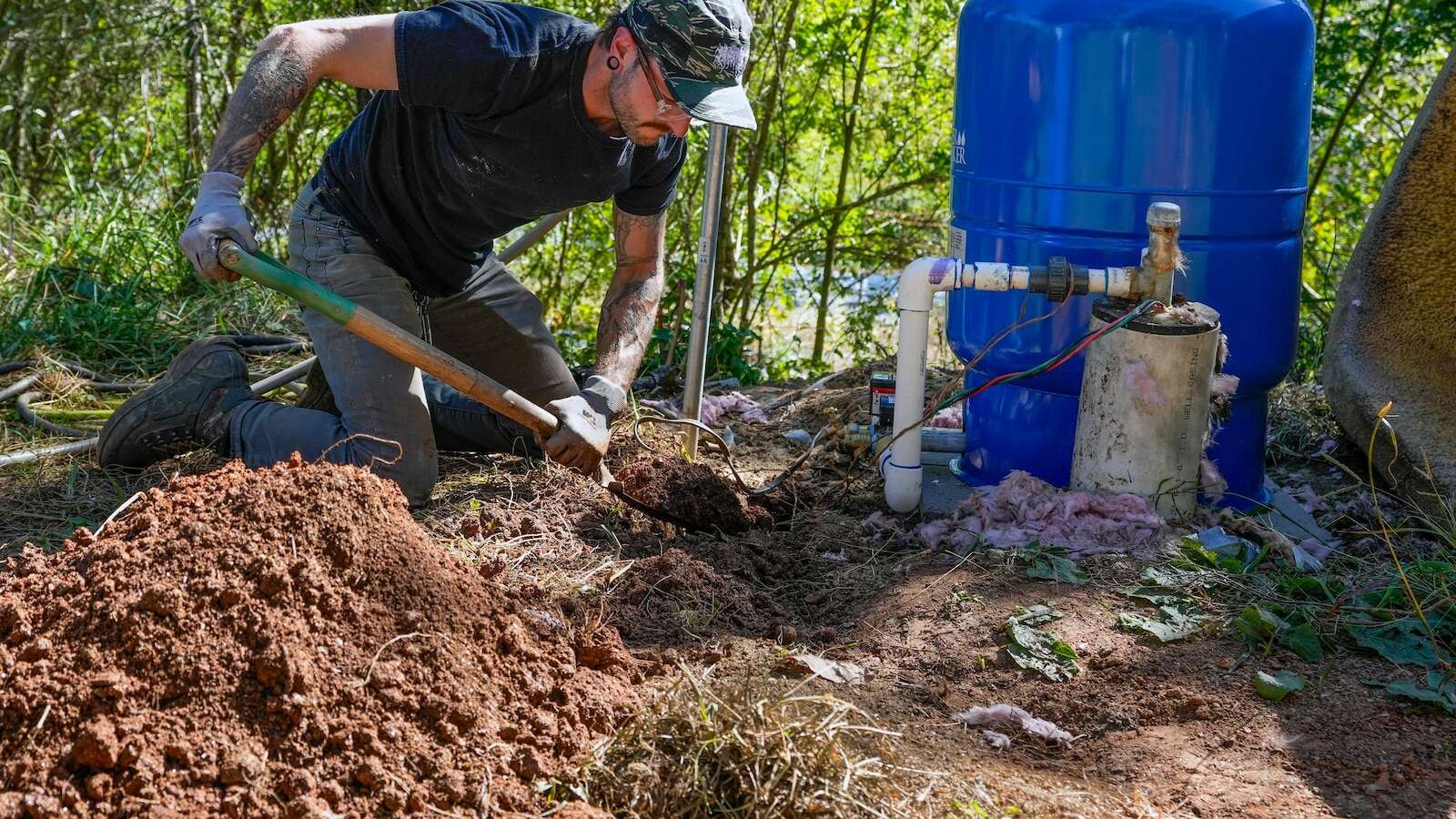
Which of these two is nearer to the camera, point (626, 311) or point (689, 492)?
point (689, 492)

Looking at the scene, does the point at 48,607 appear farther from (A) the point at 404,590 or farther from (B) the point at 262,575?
(A) the point at 404,590

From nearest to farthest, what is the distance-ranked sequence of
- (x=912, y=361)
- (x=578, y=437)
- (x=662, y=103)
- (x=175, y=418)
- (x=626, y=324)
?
(x=662, y=103), (x=578, y=437), (x=912, y=361), (x=175, y=418), (x=626, y=324)

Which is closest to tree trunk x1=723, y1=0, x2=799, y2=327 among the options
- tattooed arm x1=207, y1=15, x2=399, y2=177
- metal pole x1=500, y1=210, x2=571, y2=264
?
metal pole x1=500, y1=210, x2=571, y2=264

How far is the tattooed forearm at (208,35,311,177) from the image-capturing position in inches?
113

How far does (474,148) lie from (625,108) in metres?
0.44

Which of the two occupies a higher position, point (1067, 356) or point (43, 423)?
point (1067, 356)

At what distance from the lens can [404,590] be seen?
221 centimetres

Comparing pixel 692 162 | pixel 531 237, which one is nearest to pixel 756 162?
pixel 692 162

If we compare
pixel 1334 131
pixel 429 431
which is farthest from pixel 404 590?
pixel 1334 131

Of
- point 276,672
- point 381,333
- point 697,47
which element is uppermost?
point 697,47

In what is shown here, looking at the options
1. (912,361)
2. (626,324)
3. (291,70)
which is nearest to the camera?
(291,70)

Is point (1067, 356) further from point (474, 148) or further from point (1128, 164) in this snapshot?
point (474, 148)

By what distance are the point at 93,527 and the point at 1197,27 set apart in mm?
3129

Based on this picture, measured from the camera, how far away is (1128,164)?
3.27 m
